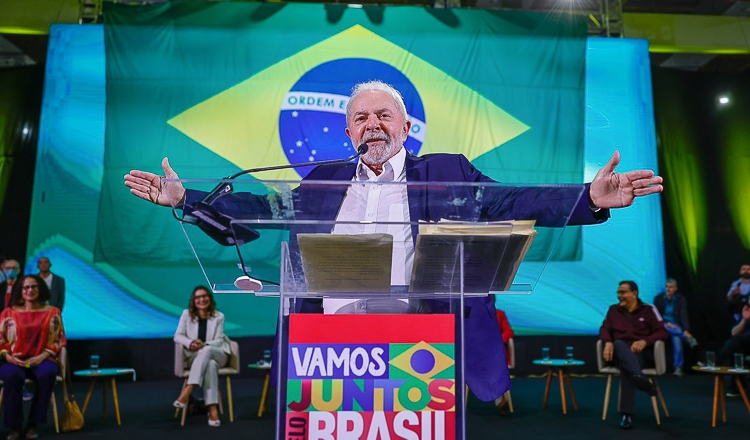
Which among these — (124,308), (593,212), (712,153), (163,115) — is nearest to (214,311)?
(124,308)

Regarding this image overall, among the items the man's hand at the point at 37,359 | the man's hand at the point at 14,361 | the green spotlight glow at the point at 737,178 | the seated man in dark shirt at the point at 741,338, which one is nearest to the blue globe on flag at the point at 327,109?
the man's hand at the point at 37,359

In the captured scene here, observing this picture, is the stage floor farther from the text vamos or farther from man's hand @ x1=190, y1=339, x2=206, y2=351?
the text vamos

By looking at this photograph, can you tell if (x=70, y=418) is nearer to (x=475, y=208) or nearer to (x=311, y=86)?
(x=311, y=86)

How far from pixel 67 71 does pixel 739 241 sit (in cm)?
887

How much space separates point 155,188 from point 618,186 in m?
1.06

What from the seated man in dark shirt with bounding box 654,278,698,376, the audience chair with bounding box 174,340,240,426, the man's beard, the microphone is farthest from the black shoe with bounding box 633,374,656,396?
the microphone

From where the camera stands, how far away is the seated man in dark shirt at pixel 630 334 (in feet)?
17.6

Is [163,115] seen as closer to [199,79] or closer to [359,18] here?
[199,79]

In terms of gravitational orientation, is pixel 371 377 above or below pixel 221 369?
above

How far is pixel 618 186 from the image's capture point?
5.15 feet

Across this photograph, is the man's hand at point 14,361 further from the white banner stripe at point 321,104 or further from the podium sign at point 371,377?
the podium sign at point 371,377

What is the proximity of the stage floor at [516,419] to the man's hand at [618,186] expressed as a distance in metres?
3.60

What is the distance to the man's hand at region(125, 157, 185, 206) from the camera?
1540mm

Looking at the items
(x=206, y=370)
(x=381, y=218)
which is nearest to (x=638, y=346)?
(x=206, y=370)
